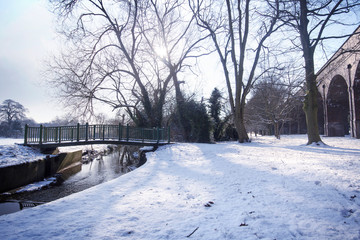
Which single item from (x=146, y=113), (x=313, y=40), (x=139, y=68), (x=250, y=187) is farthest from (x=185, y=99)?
(x=250, y=187)

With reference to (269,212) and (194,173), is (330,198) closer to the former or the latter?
(269,212)

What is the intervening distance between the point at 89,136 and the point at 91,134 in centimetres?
19

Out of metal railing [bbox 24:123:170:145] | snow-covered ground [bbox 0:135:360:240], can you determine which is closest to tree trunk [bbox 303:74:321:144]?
snow-covered ground [bbox 0:135:360:240]

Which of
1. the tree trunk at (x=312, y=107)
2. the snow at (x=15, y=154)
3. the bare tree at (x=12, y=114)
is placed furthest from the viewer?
the bare tree at (x=12, y=114)

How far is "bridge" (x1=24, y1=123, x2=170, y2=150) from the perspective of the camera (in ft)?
37.8

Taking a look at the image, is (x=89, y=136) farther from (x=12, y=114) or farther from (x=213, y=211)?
(x=12, y=114)

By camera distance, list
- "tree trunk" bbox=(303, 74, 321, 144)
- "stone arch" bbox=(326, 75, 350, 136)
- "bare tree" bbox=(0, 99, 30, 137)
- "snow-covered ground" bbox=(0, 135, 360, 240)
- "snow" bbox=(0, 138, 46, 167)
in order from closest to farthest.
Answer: "snow-covered ground" bbox=(0, 135, 360, 240) < "snow" bbox=(0, 138, 46, 167) < "tree trunk" bbox=(303, 74, 321, 144) < "stone arch" bbox=(326, 75, 350, 136) < "bare tree" bbox=(0, 99, 30, 137)

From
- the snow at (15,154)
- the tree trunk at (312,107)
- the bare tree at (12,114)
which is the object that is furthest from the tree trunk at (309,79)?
the bare tree at (12,114)

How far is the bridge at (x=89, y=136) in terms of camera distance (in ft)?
37.8

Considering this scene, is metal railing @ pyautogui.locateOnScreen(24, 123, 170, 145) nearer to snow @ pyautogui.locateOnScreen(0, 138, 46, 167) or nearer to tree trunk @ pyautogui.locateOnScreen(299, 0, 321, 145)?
snow @ pyautogui.locateOnScreen(0, 138, 46, 167)

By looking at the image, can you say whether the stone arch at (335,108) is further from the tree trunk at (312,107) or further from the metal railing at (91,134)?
the metal railing at (91,134)

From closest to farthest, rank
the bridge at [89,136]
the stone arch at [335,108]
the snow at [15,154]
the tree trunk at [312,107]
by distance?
the snow at [15,154] < the tree trunk at [312,107] < the bridge at [89,136] < the stone arch at [335,108]

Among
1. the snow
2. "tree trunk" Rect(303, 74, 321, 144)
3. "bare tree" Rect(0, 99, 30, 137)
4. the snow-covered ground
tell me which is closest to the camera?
the snow-covered ground

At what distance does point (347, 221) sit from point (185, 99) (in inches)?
593
